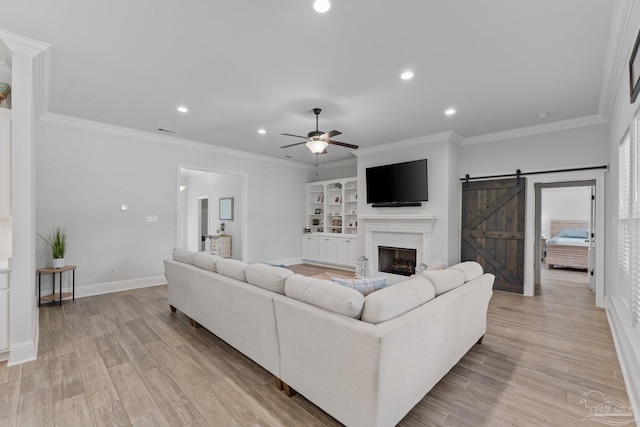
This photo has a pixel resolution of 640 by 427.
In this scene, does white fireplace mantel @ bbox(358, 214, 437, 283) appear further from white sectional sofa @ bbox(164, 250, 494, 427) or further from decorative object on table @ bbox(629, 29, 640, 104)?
decorative object on table @ bbox(629, 29, 640, 104)

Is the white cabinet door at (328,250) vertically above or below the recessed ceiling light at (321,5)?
below

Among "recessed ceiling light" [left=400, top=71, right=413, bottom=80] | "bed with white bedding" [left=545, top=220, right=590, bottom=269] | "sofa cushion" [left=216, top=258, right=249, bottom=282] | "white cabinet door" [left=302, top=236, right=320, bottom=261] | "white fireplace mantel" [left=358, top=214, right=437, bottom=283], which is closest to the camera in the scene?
"sofa cushion" [left=216, top=258, right=249, bottom=282]

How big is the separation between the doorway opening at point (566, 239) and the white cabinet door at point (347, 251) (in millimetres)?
3456

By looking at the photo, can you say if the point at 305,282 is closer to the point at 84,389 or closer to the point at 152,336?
the point at 84,389

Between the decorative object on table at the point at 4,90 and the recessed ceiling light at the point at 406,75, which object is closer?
the decorative object on table at the point at 4,90

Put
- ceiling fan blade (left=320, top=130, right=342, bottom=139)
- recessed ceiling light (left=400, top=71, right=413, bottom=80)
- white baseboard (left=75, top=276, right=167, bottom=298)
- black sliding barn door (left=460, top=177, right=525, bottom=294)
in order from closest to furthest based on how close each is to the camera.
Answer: recessed ceiling light (left=400, top=71, right=413, bottom=80) → ceiling fan blade (left=320, top=130, right=342, bottom=139) → white baseboard (left=75, top=276, right=167, bottom=298) → black sliding barn door (left=460, top=177, right=525, bottom=294)

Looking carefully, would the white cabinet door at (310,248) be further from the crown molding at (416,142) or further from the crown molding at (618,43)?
the crown molding at (618,43)

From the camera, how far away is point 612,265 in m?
3.83

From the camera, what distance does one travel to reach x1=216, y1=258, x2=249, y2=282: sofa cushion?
2657 millimetres

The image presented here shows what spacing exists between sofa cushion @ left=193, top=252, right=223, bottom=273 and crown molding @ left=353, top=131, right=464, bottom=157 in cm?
410

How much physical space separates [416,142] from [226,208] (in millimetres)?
5269

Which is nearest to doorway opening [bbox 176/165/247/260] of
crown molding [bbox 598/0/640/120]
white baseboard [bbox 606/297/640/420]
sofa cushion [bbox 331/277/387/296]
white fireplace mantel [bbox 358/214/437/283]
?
white fireplace mantel [bbox 358/214/437/283]

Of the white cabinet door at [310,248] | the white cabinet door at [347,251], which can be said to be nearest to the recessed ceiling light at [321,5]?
the white cabinet door at [347,251]

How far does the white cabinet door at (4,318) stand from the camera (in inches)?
99.9
